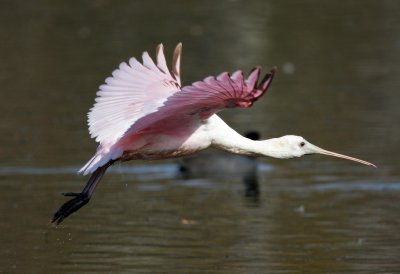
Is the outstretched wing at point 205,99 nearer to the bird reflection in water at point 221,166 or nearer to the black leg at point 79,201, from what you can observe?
the black leg at point 79,201

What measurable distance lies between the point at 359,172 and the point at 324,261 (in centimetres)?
361

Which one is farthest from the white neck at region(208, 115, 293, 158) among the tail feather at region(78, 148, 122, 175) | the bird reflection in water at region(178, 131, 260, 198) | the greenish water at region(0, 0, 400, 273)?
the bird reflection in water at region(178, 131, 260, 198)

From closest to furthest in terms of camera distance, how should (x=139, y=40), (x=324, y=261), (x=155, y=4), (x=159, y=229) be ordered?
(x=324, y=261)
(x=159, y=229)
(x=139, y=40)
(x=155, y=4)

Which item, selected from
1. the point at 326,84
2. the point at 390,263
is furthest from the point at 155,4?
the point at 390,263

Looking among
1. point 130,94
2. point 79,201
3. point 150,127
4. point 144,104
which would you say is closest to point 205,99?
point 150,127

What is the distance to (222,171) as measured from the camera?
14.2 metres

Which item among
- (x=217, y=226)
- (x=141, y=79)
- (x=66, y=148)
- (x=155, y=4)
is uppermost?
(x=141, y=79)

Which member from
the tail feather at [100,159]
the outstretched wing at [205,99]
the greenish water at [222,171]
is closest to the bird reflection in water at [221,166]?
the greenish water at [222,171]

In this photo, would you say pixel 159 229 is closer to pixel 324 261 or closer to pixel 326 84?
pixel 324 261

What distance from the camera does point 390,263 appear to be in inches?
365

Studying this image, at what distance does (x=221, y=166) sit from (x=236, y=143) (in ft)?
18.0

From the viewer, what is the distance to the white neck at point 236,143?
28.8ft

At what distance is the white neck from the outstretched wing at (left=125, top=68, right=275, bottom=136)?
149 millimetres

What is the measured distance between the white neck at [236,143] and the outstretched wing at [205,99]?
0.15 meters
